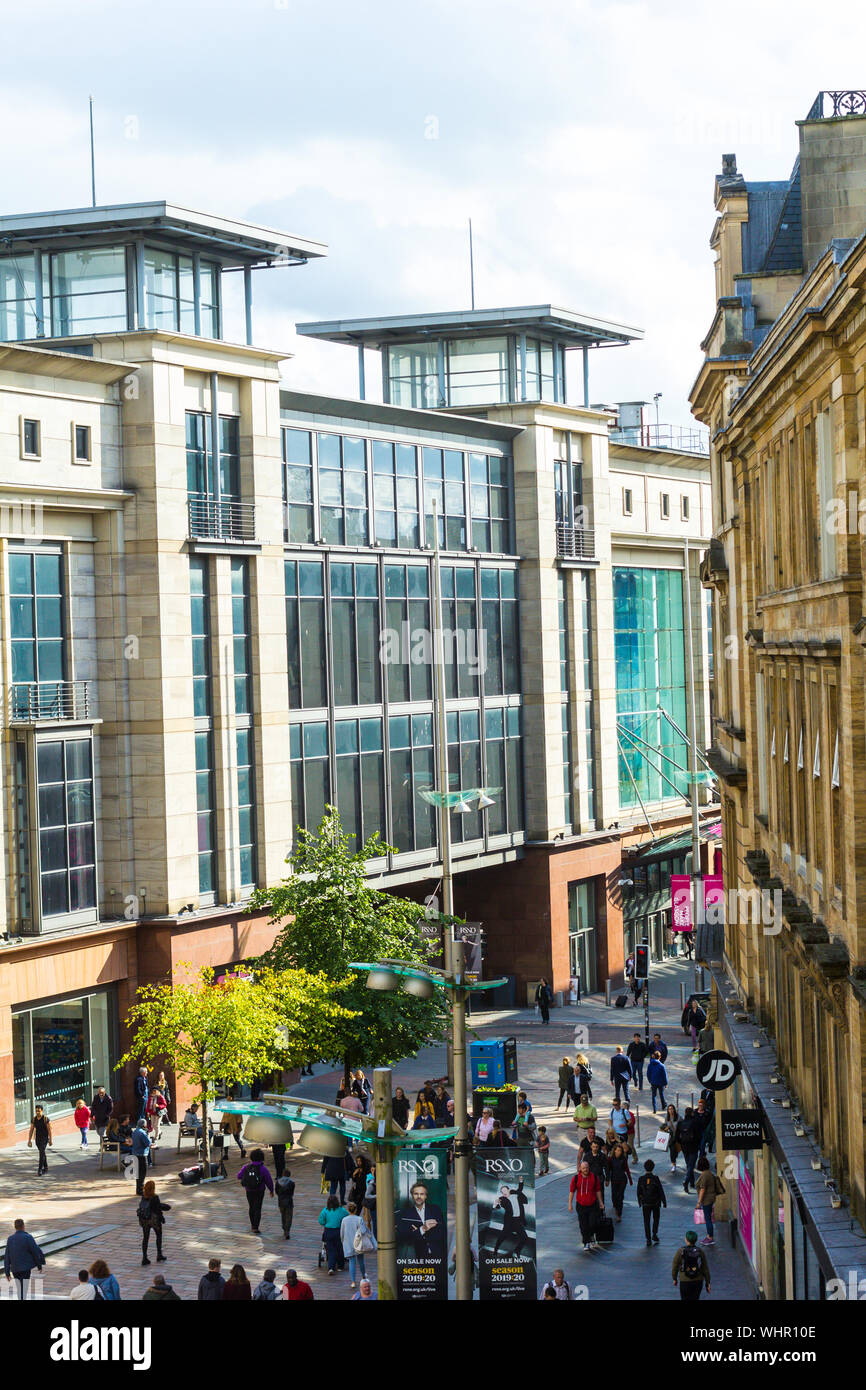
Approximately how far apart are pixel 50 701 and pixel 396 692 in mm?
13091

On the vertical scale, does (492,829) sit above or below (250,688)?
below

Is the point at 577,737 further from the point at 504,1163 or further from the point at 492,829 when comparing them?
the point at 504,1163

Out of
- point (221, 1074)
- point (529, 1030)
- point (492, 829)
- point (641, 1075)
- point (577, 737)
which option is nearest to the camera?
point (221, 1074)

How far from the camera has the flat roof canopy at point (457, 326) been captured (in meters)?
55.7

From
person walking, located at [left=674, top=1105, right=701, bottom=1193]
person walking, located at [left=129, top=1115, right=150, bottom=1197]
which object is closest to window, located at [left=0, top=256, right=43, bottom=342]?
person walking, located at [left=129, top=1115, right=150, bottom=1197]

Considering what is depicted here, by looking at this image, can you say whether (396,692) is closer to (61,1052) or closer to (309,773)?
(309,773)

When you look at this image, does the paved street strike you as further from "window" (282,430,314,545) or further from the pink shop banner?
"window" (282,430,314,545)

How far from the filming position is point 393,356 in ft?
190

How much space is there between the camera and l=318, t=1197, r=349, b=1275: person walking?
2655cm

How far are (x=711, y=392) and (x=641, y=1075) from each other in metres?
16.8

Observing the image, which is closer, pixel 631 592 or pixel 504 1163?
pixel 504 1163
